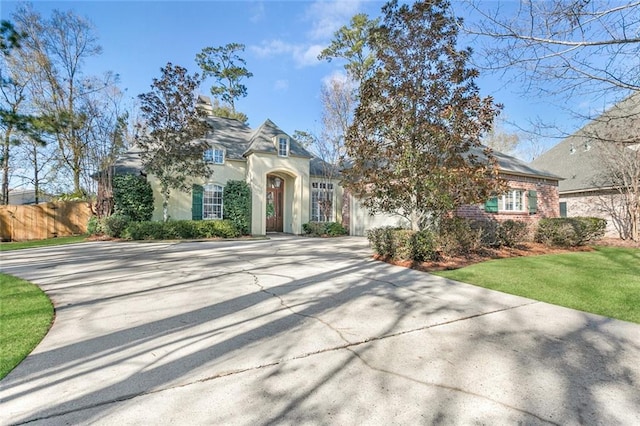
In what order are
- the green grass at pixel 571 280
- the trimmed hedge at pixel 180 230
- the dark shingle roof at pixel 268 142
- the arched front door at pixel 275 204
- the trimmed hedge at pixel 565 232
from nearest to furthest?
the green grass at pixel 571 280, the trimmed hedge at pixel 565 232, the trimmed hedge at pixel 180 230, the dark shingle roof at pixel 268 142, the arched front door at pixel 275 204

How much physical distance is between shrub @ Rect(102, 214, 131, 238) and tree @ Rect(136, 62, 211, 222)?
166cm

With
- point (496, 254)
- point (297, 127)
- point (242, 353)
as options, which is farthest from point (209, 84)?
point (242, 353)

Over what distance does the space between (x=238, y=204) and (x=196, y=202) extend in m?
2.17

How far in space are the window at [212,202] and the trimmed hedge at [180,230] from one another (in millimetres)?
1671

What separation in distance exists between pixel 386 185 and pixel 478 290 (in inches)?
151

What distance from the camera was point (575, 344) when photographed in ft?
10.4

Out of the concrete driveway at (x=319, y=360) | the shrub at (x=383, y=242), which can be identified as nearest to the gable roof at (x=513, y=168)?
the shrub at (x=383, y=242)

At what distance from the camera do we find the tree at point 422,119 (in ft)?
25.7

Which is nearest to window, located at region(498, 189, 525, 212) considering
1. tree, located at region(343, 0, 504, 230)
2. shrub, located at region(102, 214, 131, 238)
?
tree, located at region(343, 0, 504, 230)

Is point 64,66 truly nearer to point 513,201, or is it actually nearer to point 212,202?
point 212,202

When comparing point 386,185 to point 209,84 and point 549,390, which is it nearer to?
point 549,390

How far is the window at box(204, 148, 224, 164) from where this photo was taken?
15883 millimetres

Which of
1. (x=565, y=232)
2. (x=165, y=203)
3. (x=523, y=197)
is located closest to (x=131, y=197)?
(x=165, y=203)

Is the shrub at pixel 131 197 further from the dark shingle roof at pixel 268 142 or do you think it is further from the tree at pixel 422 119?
the tree at pixel 422 119
